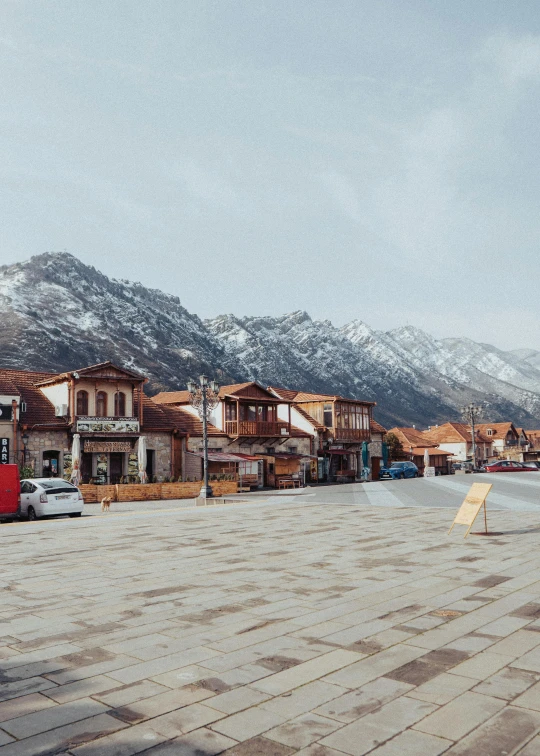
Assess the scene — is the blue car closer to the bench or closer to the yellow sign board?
the bench

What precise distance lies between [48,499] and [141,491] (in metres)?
11.1

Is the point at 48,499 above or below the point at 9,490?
below

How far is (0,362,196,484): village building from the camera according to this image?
34625mm

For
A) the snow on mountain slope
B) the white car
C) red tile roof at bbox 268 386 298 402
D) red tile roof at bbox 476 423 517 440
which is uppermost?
the snow on mountain slope

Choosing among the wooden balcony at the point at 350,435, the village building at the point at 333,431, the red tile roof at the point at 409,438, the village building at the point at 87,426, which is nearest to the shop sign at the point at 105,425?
the village building at the point at 87,426

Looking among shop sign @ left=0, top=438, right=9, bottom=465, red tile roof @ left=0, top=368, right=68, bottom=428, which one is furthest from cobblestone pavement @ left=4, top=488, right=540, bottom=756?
red tile roof @ left=0, top=368, right=68, bottom=428

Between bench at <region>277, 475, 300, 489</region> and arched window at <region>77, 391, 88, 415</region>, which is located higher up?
arched window at <region>77, 391, 88, 415</region>

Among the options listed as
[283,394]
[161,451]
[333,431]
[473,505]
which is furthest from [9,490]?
[283,394]

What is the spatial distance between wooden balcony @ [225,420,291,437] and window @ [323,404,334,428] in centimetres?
759

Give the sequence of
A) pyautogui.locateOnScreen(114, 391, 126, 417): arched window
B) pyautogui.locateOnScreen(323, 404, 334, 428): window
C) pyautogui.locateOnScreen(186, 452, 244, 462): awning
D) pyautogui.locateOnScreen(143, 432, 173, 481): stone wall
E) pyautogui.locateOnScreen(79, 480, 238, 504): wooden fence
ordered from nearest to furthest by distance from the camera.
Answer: pyautogui.locateOnScreen(79, 480, 238, 504): wooden fence < pyautogui.locateOnScreen(114, 391, 126, 417): arched window < pyautogui.locateOnScreen(143, 432, 173, 481): stone wall < pyautogui.locateOnScreen(186, 452, 244, 462): awning < pyautogui.locateOnScreen(323, 404, 334, 428): window

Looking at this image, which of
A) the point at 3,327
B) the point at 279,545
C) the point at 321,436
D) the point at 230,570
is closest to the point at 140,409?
the point at 321,436

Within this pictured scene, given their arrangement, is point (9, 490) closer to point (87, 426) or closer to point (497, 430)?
point (87, 426)

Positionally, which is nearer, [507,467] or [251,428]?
[251,428]

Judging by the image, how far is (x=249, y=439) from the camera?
45.4 m
